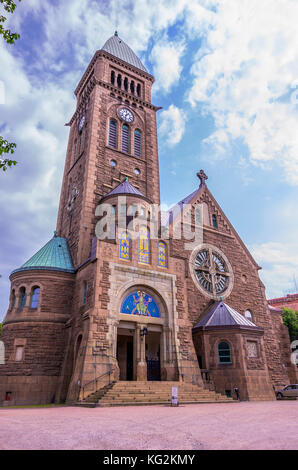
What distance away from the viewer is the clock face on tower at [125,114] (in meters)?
36.2

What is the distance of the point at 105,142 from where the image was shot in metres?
33.1

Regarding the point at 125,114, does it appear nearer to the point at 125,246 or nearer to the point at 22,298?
the point at 125,246

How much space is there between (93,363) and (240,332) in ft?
35.4

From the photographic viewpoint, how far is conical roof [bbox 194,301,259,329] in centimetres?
2411

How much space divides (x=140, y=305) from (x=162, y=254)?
468 cm

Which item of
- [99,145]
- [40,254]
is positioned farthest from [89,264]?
[99,145]

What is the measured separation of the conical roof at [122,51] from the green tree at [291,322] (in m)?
40.5

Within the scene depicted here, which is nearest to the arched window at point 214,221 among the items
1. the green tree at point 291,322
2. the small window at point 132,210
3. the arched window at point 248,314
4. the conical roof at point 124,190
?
the arched window at point 248,314

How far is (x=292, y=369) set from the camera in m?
31.8

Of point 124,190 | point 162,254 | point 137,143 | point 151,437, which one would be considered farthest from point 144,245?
point 151,437

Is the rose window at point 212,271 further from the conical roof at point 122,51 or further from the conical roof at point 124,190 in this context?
the conical roof at point 122,51
